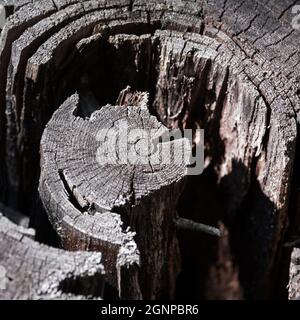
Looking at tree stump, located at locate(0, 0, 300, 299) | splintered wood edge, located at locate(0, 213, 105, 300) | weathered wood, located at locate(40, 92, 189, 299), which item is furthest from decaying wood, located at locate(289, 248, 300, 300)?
splintered wood edge, located at locate(0, 213, 105, 300)

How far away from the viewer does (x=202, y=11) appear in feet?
9.00

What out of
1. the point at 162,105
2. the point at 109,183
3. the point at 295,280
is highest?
the point at 162,105

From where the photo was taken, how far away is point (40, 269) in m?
1.99

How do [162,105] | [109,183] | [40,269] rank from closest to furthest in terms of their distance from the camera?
[40,269], [109,183], [162,105]

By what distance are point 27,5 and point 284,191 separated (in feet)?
3.86

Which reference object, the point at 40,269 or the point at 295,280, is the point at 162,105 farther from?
the point at 40,269

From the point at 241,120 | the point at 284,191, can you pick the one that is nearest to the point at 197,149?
the point at 241,120

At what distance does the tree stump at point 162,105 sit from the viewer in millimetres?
2375

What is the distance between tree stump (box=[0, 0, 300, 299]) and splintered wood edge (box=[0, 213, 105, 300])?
26cm

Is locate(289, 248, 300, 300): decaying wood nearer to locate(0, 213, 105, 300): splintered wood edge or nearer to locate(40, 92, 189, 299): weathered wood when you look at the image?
locate(40, 92, 189, 299): weathered wood

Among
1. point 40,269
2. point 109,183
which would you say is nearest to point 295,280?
point 109,183

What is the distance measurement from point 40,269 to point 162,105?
1.01 meters

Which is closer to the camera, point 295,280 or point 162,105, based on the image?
point 295,280

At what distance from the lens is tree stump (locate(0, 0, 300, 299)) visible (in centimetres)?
238
